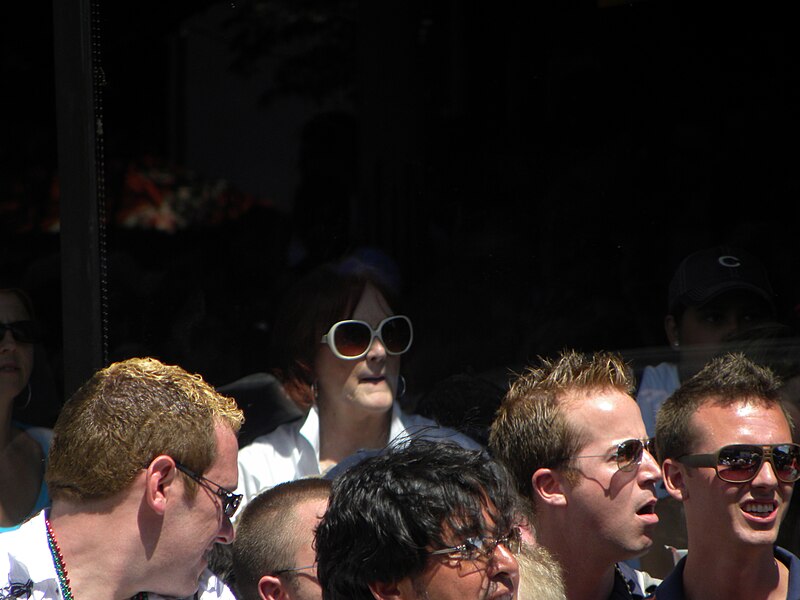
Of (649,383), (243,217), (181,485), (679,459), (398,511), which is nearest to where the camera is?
(398,511)

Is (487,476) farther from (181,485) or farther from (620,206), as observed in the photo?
(620,206)

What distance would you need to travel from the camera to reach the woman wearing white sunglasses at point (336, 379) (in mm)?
2840

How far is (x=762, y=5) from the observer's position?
120 inches

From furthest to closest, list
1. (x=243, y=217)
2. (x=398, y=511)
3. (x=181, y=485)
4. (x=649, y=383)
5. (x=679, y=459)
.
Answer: (x=243, y=217)
(x=649, y=383)
(x=679, y=459)
(x=181, y=485)
(x=398, y=511)

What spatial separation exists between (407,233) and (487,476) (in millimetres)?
1612

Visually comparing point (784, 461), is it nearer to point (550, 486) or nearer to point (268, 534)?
point (550, 486)

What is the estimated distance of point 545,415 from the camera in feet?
7.29

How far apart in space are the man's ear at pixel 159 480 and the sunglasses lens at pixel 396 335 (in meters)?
1.06

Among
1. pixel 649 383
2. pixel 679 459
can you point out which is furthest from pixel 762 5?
pixel 679 459

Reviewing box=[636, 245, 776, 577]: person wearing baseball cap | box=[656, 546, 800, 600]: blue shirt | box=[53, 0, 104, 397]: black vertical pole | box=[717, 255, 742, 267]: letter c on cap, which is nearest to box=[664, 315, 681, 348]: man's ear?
box=[636, 245, 776, 577]: person wearing baseball cap

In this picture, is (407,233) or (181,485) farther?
(407,233)

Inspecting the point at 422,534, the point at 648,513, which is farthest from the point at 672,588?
the point at 422,534

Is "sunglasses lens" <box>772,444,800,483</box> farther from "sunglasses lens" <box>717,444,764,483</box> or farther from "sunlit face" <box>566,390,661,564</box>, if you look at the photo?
"sunlit face" <box>566,390,661,564</box>

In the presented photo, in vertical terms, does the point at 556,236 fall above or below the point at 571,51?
below
